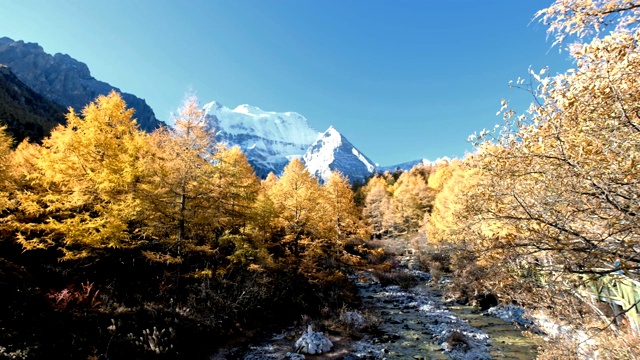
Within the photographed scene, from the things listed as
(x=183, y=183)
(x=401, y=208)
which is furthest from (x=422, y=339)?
(x=401, y=208)

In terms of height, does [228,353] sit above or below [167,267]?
below

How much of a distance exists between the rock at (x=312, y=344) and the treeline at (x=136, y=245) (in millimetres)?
3164

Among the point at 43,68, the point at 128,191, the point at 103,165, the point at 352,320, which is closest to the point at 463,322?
the point at 352,320

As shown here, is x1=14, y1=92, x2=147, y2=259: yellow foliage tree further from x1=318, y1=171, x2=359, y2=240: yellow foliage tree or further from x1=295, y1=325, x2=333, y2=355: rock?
x1=318, y1=171, x2=359, y2=240: yellow foliage tree

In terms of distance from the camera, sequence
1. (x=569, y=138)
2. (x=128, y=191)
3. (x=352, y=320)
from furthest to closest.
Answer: (x=352, y=320) → (x=128, y=191) → (x=569, y=138)

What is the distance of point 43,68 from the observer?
180m

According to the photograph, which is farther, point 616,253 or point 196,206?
point 196,206

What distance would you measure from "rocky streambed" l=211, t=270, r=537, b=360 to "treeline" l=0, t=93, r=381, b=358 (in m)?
2.13

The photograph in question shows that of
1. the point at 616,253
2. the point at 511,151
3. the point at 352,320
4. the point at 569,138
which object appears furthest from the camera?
the point at 352,320

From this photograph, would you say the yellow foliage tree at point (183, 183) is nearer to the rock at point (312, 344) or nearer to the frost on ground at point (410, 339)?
the frost on ground at point (410, 339)

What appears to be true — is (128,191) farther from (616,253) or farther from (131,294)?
(616,253)

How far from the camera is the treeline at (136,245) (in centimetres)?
1101

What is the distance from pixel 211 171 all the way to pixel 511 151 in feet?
38.2

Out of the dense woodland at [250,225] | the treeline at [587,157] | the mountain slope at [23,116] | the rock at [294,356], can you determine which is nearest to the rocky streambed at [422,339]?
the rock at [294,356]
